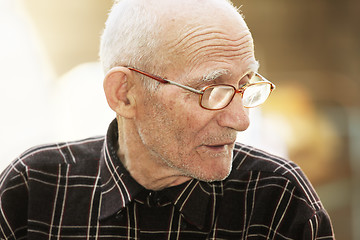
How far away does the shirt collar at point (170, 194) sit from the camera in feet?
5.83

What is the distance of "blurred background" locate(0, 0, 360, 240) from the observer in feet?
16.4

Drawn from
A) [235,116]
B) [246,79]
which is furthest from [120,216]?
[246,79]

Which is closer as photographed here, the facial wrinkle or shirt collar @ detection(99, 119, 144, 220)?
the facial wrinkle

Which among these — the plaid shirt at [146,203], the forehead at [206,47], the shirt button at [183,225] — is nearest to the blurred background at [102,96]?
the plaid shirt at [146,203]

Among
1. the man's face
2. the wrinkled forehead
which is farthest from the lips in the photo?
the wrinkled forehead

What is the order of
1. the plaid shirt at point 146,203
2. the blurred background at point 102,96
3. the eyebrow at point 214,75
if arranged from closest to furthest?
the eyebrow at point 214,75, the plaid shirt at point 146,203, the blurred background at point 102,96

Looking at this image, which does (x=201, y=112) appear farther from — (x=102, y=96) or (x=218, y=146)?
(x=102, y=96)

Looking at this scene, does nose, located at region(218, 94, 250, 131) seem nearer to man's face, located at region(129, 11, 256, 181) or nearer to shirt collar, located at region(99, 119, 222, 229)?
man's face, located at region(129, 11, 256, 181)

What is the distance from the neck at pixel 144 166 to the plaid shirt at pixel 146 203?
3cm

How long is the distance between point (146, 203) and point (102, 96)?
11.1ft

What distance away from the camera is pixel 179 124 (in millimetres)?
1697

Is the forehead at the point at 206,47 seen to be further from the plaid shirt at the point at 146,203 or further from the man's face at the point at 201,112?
the plaid shirt at the point at 146,203

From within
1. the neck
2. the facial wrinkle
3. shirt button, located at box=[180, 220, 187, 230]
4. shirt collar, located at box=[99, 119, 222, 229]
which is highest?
the facial wrinkle

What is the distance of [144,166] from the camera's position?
6.05ft
